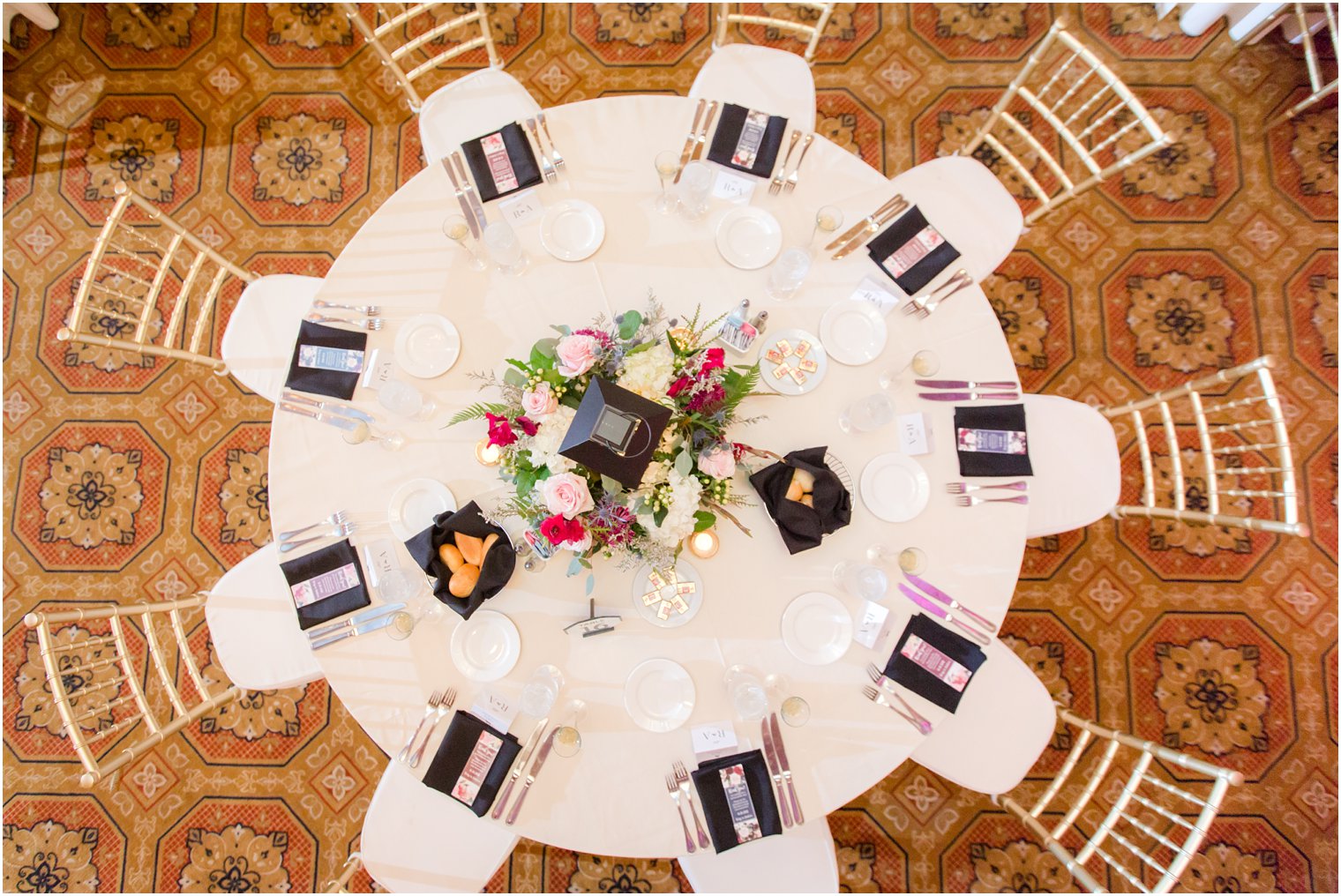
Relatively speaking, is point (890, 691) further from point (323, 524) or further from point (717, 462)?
point (323, 524)

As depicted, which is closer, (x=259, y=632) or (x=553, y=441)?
(x=553, y=441)

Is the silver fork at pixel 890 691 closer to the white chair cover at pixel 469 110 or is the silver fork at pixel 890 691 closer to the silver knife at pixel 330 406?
the silver knife at pixel 330 406

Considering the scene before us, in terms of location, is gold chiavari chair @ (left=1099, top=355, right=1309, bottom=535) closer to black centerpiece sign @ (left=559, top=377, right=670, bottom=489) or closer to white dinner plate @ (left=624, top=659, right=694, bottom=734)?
white dinner plate @ (left=624, top=659, right=694, bottom=734)

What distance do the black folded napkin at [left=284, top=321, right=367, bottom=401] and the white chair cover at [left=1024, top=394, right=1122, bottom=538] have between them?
196 centimetres

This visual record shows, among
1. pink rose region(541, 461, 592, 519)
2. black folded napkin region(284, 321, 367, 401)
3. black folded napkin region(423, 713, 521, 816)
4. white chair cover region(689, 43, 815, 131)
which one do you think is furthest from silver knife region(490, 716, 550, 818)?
white chair cover region(689, 43, 815, 131)

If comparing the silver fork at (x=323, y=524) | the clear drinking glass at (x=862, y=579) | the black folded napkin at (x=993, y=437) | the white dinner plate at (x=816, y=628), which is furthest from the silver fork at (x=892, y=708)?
the silver fork at (x=323, y=524)

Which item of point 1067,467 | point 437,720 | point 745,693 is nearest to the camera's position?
point 745,693

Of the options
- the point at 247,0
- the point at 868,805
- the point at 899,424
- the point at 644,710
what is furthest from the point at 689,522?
the point at 247,0

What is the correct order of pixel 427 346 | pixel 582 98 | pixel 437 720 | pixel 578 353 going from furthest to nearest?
pixel 582 98
pixel 427 346
pixel 437 720
pixel 578 353

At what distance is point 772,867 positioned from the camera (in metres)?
2.12

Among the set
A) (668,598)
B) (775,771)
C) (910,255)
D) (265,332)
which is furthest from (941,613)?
(265,332)

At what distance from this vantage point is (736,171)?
213 centimetres

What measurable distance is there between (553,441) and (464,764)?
0.92m

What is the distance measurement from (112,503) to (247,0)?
2255mm
